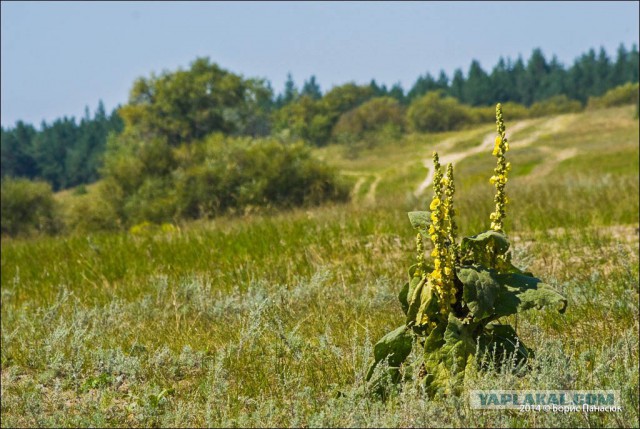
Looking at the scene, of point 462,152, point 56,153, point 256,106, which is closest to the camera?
point 256,106

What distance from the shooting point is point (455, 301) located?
131 inches

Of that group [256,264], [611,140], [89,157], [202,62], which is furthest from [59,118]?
[256,264]

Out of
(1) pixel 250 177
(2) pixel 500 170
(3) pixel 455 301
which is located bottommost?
(3) pixel 455 301

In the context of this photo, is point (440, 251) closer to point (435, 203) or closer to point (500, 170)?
point (435, 203)

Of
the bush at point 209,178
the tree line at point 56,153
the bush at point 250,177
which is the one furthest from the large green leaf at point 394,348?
the tree line at point 56,153

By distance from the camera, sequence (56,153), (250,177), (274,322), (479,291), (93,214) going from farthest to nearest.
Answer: (56,153), (93,214), (250,177), (274,322), (479,291)

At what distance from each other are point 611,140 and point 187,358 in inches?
2241

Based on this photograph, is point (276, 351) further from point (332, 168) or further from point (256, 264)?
point (332, 168)

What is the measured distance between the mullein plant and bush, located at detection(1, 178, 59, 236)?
34.7 m

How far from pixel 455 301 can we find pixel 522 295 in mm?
330

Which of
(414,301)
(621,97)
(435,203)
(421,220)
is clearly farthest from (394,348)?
(621,97)

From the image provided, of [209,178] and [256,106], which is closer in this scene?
[209,178]

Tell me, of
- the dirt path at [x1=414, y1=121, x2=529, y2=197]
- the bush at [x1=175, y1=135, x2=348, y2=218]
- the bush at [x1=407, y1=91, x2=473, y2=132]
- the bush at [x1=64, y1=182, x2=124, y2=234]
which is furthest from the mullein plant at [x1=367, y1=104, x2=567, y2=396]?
the bush at [x1=407, y1=91, x2=473, y2=132]

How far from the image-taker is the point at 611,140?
2162 inches
